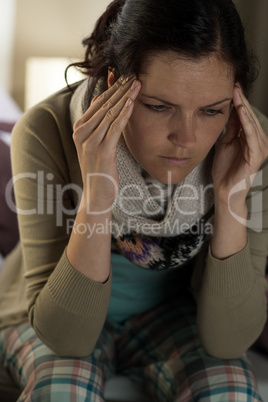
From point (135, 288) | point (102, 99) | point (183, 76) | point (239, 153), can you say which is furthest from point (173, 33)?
point (135, 288)

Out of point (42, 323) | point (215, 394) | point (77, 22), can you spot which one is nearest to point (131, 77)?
point (42, 323)

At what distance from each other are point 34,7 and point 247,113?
187cm

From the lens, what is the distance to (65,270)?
1060 millimetres

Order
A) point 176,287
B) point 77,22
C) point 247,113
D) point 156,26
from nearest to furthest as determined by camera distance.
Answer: point 156,26 < point 247,113 < point 176,287 < point 77,22

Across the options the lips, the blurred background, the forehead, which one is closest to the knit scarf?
the lips

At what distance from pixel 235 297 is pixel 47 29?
6.34ft

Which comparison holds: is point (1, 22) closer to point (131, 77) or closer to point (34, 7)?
point (34, 7)

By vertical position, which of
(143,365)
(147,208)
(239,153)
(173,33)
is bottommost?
(143,365)

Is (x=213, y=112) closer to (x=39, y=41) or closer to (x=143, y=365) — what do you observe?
(x=143, y=365)

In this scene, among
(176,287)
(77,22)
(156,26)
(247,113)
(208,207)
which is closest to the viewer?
(156,26)

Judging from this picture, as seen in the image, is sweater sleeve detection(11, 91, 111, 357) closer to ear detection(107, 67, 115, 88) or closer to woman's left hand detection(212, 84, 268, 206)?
ear detection(107, 67, 115, 88)

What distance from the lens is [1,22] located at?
2639 mm

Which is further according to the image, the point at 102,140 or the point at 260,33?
the point at 260,33

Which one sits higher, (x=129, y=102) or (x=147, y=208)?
(x=129, y=102)
